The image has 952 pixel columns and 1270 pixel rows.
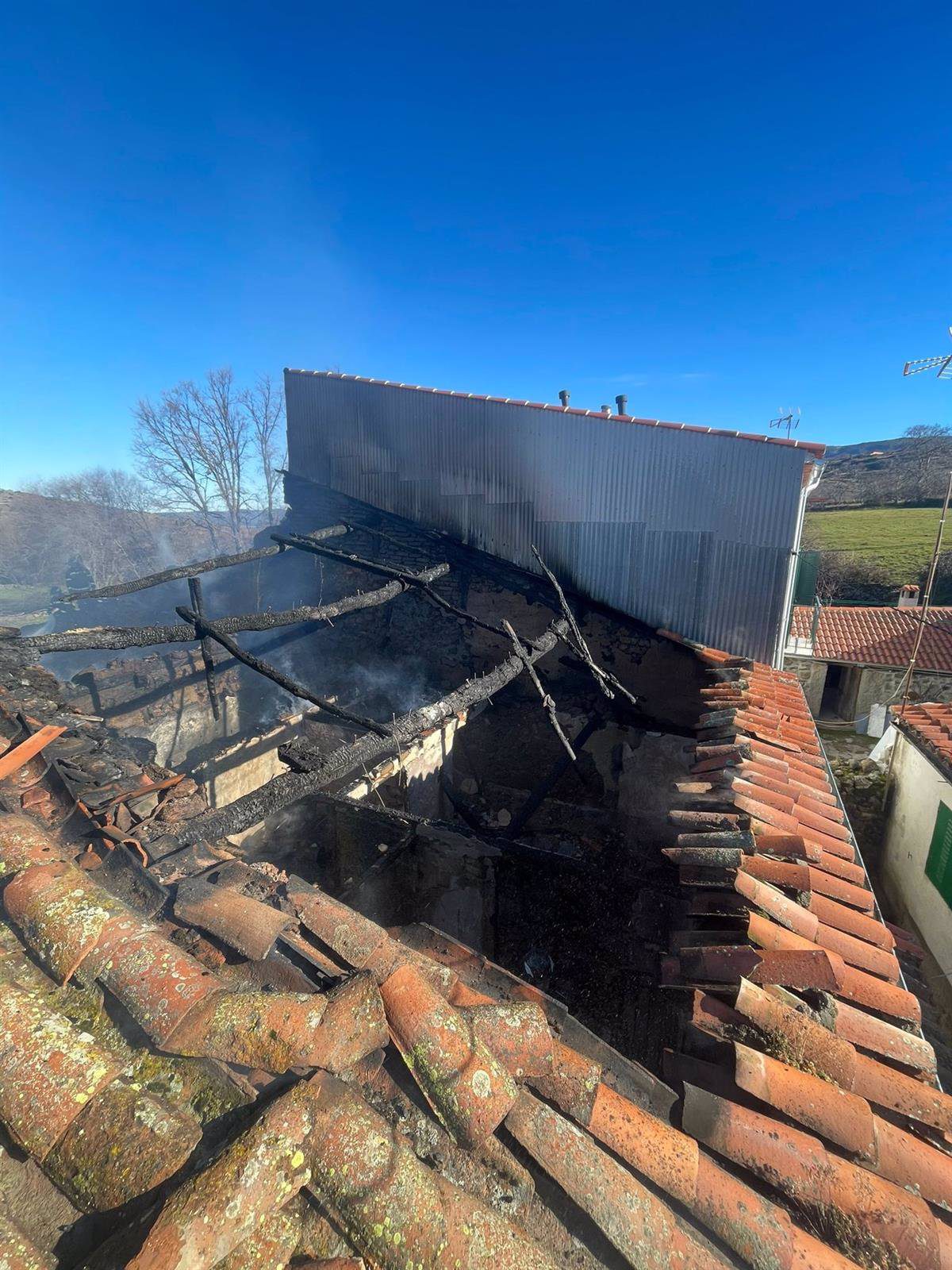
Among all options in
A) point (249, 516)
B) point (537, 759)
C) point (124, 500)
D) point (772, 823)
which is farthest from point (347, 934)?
point (124, 500)

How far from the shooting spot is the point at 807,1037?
2238 millimetres

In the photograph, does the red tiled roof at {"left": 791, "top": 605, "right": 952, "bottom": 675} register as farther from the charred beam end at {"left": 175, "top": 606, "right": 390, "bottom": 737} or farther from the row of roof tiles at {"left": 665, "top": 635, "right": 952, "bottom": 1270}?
the charred beam end at {"left": 175, "top": 606, "right": 390, "bottom": 737}

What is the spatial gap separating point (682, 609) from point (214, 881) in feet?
26.0

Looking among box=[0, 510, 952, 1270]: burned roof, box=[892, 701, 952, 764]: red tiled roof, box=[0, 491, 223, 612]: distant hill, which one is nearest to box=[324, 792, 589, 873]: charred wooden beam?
box=[0, 510, 952, 1270]: burned roof

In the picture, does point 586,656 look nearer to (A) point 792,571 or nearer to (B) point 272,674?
(A) point 792,571

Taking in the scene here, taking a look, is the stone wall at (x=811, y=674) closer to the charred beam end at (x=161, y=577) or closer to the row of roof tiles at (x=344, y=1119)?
the charred beam end at (x=161, y=577)

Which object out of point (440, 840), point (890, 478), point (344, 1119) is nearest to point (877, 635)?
point (440, 840)

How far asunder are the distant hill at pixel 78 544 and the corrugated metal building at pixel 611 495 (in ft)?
70.4

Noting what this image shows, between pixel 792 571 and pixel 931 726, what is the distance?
447 cm

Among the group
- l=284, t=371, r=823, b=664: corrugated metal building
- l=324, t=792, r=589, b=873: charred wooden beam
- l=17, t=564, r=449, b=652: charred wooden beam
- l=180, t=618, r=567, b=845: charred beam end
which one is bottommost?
l=324, t=792, r=589, b=873: charred wooden beam

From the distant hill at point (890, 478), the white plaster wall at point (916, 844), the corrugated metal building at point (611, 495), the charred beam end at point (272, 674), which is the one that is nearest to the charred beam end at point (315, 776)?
the charred beam end at point (272, 674)

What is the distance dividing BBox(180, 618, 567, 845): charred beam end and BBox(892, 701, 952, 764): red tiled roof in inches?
276

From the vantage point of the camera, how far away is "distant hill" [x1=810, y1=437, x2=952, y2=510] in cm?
3909

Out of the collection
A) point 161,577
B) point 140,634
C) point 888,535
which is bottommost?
point 140,634
